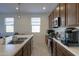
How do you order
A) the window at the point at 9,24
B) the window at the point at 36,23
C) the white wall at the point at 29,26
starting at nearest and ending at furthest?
the window at the point at 9,24 → the white wall at the point at 29,26 → the window at the point at 36,23

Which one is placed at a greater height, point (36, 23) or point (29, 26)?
point (36, 23)

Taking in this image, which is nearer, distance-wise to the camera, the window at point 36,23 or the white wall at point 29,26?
the white wall at point 29,26

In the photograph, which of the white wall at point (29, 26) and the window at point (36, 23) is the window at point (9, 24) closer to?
the white wall at point (29, 26)

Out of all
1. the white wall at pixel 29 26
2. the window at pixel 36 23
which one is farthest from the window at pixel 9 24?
the window at pixel 36 23

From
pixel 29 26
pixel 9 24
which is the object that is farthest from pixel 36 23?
pixel 9 24

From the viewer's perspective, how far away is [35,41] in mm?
9781

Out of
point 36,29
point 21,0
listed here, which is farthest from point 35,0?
point 36,29

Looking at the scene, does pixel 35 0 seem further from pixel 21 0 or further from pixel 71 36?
pixel 71 36

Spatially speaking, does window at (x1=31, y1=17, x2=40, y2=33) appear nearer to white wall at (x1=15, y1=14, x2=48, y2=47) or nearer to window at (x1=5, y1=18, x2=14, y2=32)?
white wall at (x1=15, y1=14, x2=48, y2=47)

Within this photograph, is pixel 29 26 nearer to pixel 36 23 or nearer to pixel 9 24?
pixel 36 23

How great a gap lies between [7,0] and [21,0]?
0.33ft

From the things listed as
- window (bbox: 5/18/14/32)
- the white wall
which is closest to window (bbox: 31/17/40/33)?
the white wall

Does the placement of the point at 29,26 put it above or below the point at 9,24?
below

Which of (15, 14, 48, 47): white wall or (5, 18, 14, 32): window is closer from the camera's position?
(5, 18, 14, 32): window
